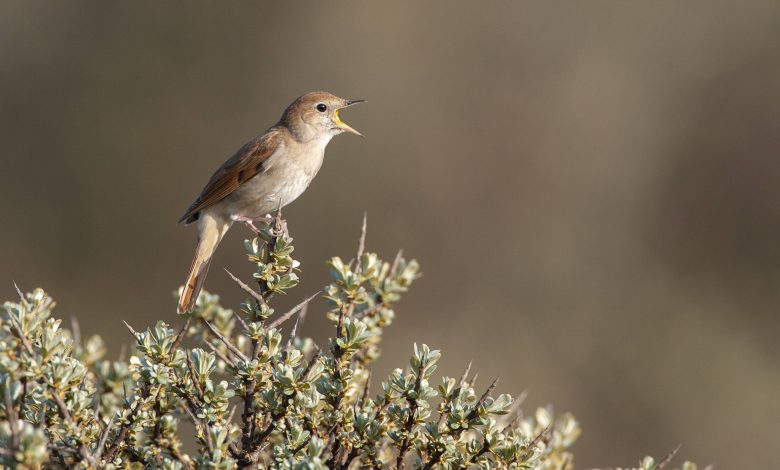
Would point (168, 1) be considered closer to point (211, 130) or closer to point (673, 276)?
point (211, 130)

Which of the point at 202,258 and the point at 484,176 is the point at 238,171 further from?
the point at 484,176

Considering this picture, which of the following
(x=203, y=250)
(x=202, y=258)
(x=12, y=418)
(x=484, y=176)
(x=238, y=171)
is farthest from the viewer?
(x=484, y=176)

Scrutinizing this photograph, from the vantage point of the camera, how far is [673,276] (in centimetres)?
1185

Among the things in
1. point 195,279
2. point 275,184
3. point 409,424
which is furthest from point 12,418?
point 275,184

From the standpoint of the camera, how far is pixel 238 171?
5543mm

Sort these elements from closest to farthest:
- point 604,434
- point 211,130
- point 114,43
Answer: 1. point 604,434
2. point 211,130
3. point 114,43

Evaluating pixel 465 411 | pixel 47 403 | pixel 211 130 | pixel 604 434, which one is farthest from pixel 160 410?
pixel 211 130

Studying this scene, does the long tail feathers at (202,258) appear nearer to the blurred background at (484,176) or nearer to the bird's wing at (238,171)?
the bird's wing at (238,171)

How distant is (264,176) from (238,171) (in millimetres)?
192

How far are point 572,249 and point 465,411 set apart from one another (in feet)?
32.3

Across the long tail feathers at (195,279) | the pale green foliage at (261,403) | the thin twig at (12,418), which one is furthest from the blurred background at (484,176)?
the thin twig at (12,418)

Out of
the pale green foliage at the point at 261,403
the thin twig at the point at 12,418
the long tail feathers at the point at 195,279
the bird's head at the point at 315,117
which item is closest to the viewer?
the thin twig at the point at 12,418

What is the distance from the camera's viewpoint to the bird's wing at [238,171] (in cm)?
550

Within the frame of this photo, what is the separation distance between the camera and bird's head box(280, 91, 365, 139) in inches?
223
